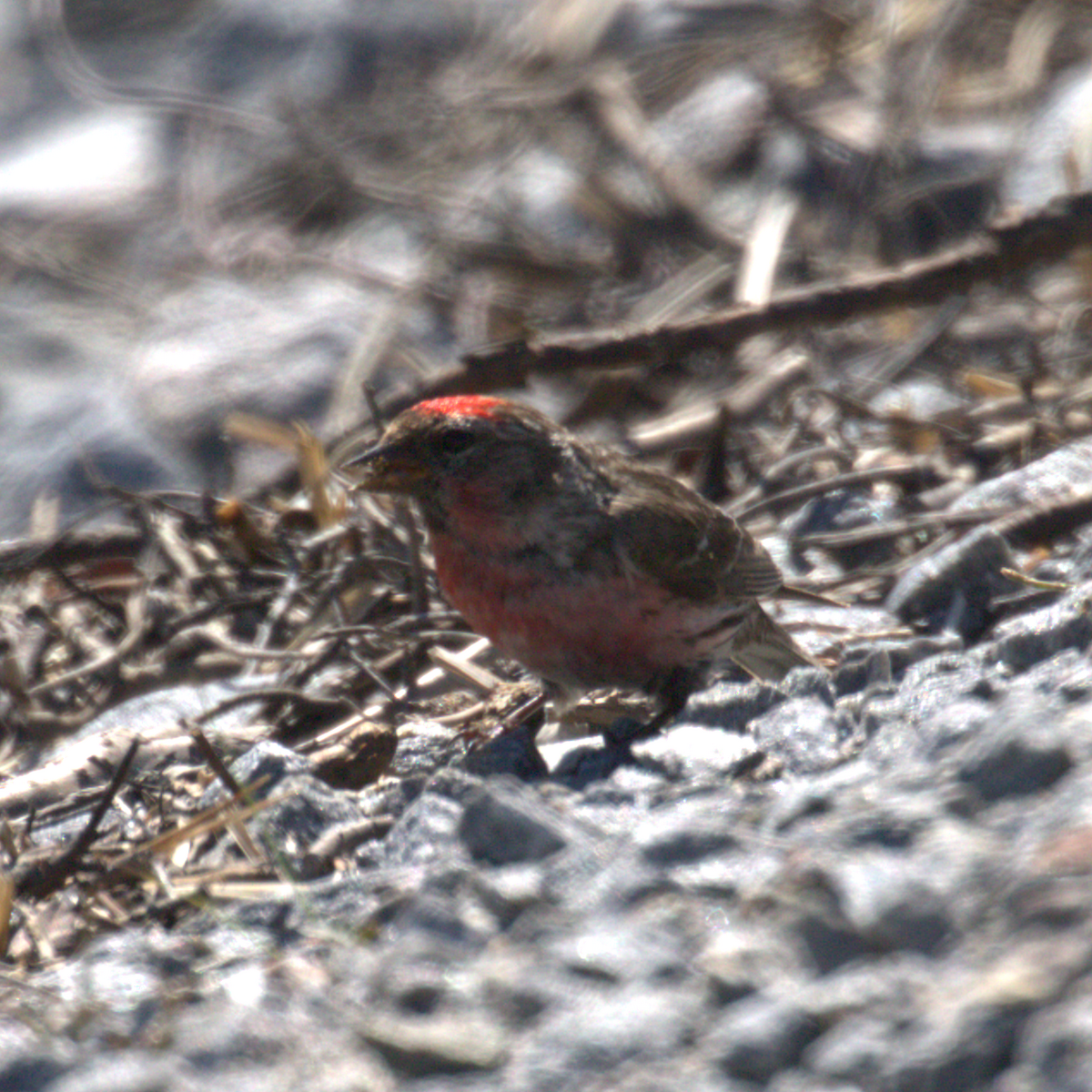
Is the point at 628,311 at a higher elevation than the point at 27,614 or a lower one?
higher

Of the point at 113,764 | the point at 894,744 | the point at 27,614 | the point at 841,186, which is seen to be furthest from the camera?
the point at 841,186

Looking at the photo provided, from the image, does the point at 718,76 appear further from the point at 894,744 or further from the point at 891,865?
the point at 891,865

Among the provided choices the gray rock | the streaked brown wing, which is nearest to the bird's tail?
the streaked brown wing

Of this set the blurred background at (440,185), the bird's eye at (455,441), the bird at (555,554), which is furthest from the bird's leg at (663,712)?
the blurred background at (440,185)

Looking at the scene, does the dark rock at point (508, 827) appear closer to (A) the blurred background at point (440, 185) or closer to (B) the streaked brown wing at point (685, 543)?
(B) the streaked brown wing at point (685, 543)

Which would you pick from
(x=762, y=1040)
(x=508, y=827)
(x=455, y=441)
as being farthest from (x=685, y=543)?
(x=762, y=1040)

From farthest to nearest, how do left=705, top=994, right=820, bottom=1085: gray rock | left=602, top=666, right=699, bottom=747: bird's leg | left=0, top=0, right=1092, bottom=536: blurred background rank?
left=0, top=0, right=1092, bottom=536: blurred background
left=602, top=666, right=699, bottom=747: bird's leg
left=705, top=994, right=820, bottom=1085: gray rock

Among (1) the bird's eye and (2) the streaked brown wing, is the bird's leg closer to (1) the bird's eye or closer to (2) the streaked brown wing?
(2) the streaked brown wing

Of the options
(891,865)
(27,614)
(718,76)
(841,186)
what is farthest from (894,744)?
(718,76)
